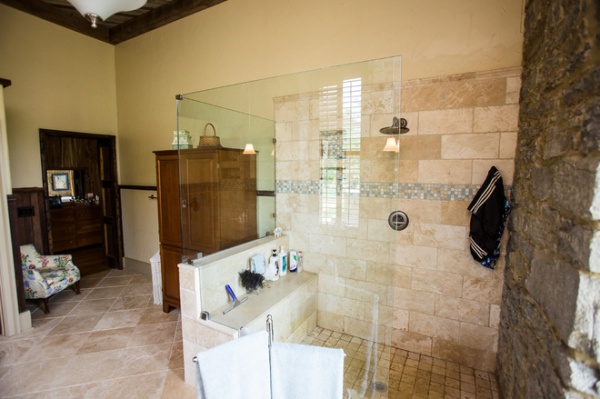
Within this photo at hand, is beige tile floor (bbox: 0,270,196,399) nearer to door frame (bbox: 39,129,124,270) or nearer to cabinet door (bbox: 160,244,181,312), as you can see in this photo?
cabinet door (bbox: 160,244,181,312)

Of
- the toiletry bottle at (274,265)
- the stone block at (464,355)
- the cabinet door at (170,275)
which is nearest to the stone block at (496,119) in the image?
the stone block at (464,355)

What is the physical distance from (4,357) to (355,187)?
328cm

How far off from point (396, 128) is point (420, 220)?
766 mm

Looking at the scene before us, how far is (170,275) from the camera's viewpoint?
3055mm

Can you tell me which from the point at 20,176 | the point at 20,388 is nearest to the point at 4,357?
the point at 20,388

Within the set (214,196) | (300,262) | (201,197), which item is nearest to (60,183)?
(201,197)

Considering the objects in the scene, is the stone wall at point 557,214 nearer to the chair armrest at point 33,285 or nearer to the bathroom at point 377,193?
the bathroom at point 377,193

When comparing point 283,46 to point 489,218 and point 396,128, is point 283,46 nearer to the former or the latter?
point 396,128

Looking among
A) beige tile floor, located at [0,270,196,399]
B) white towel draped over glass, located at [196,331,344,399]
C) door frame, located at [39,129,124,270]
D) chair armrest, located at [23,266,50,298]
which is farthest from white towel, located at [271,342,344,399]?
door frame, located at [39,129,124,270]

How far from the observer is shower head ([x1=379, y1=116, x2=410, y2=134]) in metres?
2.19

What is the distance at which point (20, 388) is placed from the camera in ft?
6.61

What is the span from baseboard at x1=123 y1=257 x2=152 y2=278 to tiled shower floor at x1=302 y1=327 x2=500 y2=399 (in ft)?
9.27

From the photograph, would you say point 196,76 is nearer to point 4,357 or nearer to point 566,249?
point 4,357

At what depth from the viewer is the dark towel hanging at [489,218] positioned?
194 cm
